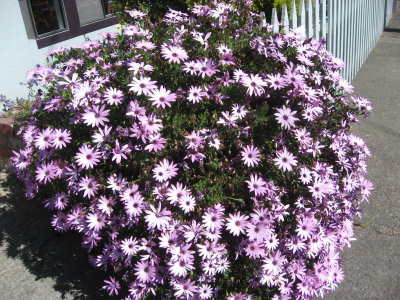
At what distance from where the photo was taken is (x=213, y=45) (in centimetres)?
300

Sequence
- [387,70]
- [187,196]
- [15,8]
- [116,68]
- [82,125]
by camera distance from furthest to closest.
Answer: [387,70]
[15,8]
[116,68]
[82,125]
[187,196]

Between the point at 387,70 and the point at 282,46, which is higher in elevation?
the point at 282,46

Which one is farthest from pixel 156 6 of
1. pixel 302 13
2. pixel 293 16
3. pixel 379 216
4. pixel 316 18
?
pixel 379 216

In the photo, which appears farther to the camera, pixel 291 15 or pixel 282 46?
pixel 291 15

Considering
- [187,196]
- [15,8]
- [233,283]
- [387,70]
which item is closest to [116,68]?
[187,196]

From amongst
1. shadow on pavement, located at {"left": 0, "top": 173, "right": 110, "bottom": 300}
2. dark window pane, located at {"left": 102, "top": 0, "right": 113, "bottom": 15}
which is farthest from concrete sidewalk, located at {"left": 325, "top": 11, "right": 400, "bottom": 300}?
dark window pane, located at {"left": 102, "top": 0, "right": 113, "bottom": 15}

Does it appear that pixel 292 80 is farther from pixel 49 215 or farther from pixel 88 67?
pixel 49 215

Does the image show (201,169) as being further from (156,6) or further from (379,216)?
(156,6)

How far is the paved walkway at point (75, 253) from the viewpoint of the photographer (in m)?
3.03

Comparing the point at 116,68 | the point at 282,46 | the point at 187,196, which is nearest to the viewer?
the point at 187,196

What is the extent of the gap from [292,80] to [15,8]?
11.7 ft

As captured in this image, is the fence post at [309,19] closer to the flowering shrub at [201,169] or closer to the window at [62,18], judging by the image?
the flowering shrub at [201,169]

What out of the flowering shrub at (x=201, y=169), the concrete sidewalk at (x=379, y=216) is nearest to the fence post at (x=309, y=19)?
the concrete sidewalk at (x=379, y=216)

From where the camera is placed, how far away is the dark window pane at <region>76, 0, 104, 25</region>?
6.04m
